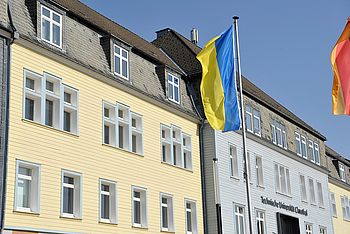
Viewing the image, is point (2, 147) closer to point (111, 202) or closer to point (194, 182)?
point (111, 202)

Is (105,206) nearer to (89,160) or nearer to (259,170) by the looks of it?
(89,160)

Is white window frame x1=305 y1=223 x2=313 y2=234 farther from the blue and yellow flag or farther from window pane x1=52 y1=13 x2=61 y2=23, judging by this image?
window pane x1=52 y1=13 x2=61 y2=23

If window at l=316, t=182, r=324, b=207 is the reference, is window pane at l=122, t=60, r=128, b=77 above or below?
above

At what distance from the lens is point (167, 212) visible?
3017 centimetres

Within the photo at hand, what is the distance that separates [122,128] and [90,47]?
12.4 feet

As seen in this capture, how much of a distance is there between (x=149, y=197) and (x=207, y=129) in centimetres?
698

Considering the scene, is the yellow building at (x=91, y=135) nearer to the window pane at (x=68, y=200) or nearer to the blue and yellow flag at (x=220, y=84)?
the window pane at (x=68, y=200)

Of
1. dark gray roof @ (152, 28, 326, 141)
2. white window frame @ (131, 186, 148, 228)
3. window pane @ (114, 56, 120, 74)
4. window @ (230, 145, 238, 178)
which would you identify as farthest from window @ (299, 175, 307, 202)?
window pane @ (114, 56, 120, 74)

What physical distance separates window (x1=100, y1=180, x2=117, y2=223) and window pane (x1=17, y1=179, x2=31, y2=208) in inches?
166

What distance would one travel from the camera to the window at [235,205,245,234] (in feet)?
114

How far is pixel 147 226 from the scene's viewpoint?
91.7 ft

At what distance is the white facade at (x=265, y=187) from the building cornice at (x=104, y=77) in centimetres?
249

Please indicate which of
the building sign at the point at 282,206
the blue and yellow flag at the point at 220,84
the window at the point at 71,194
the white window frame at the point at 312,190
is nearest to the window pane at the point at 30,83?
the window at the point at 71,194

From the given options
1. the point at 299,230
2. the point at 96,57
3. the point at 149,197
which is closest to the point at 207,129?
the point at 149,197
